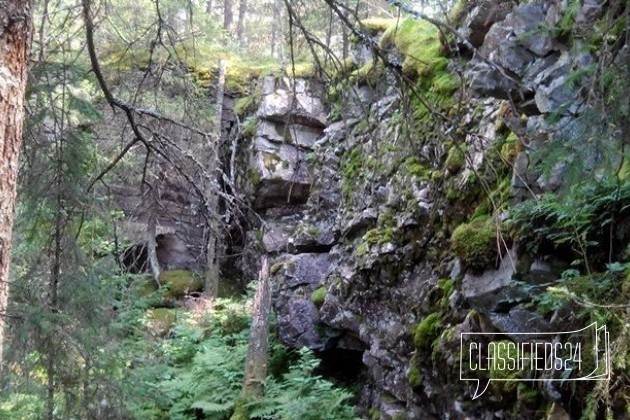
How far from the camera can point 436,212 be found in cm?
537

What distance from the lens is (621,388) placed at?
2.69m

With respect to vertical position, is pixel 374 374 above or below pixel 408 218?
below

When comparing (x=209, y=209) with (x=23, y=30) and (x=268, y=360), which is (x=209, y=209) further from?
(x=268, y=360)

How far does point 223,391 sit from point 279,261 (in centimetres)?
224

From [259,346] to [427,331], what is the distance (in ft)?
12.8

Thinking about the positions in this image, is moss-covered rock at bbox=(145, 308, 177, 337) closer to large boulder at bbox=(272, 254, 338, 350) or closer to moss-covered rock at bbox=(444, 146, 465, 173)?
large boulder at bbox=(272, 254, 338, 350)

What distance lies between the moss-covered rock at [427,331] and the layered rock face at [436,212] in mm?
15

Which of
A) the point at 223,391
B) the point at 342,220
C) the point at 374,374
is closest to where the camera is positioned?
the point at 374,374

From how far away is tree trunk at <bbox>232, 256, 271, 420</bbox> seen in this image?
26.3 feet

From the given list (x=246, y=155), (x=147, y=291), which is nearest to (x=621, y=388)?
(x=246, y=155)

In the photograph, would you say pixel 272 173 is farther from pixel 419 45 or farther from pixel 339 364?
pixel 419 45

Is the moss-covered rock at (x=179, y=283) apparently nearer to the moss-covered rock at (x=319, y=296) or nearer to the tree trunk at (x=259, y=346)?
the tree trunk at (x=259, y=346)

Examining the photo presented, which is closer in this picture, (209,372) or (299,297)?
(299,297)

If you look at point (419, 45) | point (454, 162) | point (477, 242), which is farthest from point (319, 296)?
point (477, 242)
